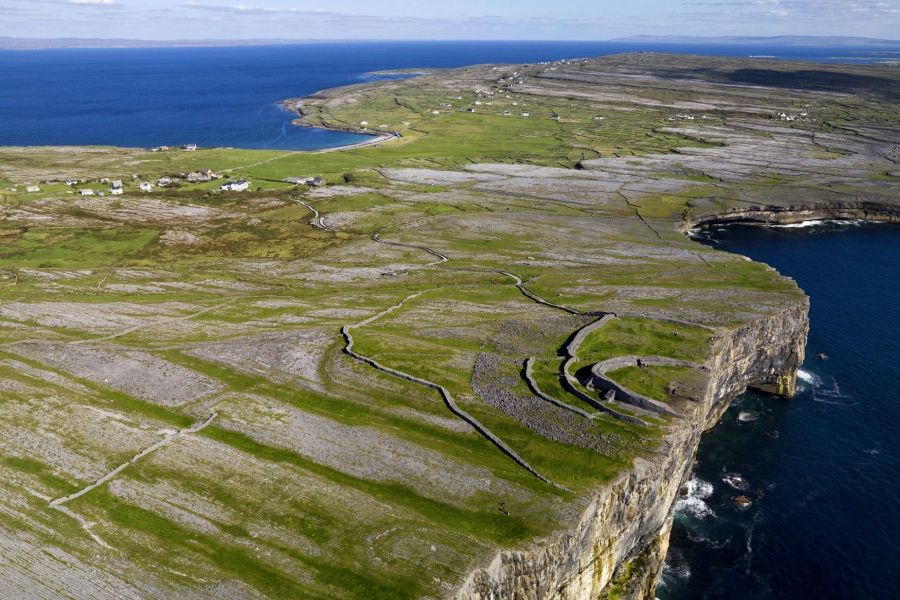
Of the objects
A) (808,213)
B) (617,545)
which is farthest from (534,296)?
(808,213)

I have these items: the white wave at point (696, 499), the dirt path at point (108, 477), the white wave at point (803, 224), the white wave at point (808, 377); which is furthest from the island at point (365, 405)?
the white wave at point (803, 224)

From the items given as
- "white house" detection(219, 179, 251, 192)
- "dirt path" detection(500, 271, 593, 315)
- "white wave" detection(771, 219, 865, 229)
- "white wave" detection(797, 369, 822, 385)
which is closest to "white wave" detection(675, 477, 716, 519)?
"dirt path" detection(500, 271, 593, 315)

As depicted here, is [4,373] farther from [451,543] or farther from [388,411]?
[451,543]

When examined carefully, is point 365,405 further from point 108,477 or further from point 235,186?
point 235,186

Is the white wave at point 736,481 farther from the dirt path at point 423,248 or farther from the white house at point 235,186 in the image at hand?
the white house at point 235,186

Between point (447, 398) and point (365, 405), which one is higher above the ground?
point (447, 398)

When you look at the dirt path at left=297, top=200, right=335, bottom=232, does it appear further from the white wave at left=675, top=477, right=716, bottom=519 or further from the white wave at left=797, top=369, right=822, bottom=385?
the white wave at left=675, top=477, right=716, bottom=519
